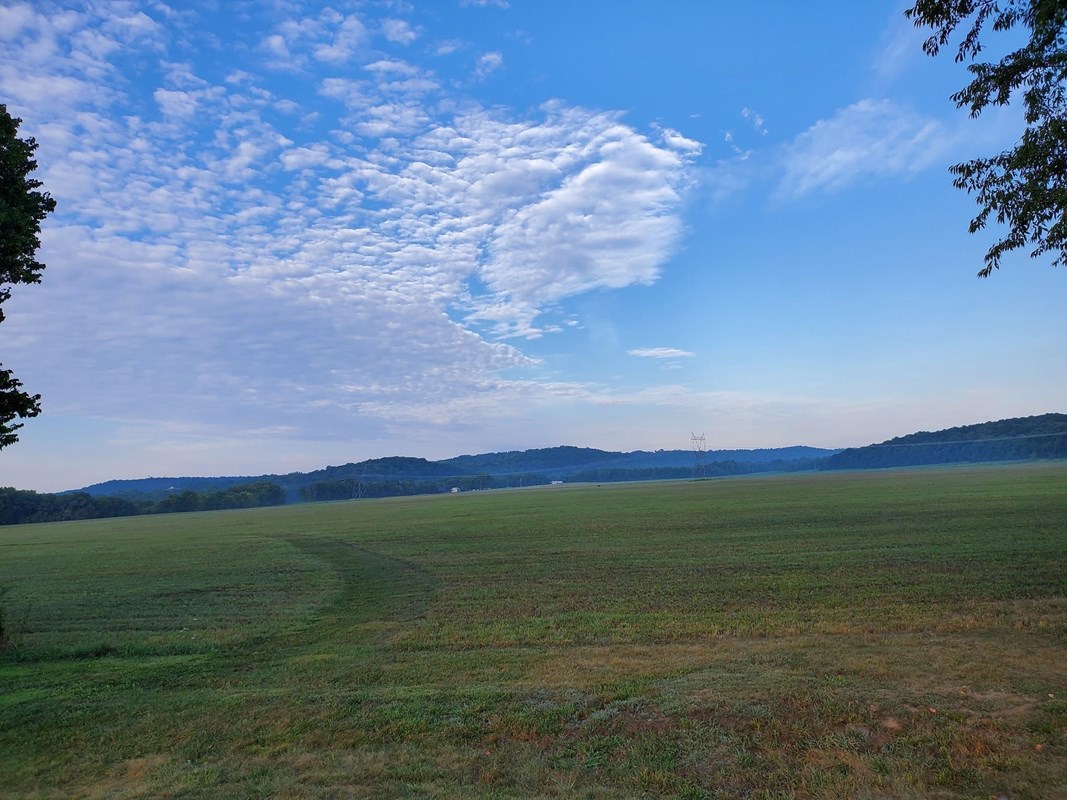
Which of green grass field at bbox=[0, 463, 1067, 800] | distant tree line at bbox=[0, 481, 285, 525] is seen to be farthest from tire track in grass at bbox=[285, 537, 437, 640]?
distant tree line at bbox=[0, 481, 285, 525]

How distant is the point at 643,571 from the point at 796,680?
13649 millimetres

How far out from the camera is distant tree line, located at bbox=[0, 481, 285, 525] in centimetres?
13625

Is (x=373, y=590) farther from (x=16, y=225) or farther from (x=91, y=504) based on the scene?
(x=91, y=504)

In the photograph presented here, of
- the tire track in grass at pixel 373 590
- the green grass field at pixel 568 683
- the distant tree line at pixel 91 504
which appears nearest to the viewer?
the green grass field at pixel 568 683

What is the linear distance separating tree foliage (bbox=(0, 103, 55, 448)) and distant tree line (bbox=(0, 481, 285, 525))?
508 feet

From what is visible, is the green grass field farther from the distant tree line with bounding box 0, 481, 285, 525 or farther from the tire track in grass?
the distant tree line with bounding box 0, 481, 285, 525

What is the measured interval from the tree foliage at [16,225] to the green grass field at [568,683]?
18.7ft

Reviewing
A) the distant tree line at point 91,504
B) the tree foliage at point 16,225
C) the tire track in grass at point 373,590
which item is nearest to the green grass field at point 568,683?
the tire track in grass at point 373,590

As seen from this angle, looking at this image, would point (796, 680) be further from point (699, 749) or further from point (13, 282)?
point (13, 282)

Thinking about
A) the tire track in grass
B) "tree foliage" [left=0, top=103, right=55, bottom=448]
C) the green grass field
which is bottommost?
the tire track in grass

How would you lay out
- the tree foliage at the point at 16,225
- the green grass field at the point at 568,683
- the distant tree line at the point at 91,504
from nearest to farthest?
the green grass field at the point at 568,683 < the tree foliage at the point at 16,225 < the distant tree line at the point at 91,504

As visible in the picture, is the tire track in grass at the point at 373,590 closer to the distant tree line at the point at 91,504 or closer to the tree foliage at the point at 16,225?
the tree foliage at the point at 16,225

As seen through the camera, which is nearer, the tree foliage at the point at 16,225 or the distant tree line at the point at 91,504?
the tree foliage at the point at 16,225

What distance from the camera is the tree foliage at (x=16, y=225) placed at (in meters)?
13.0
